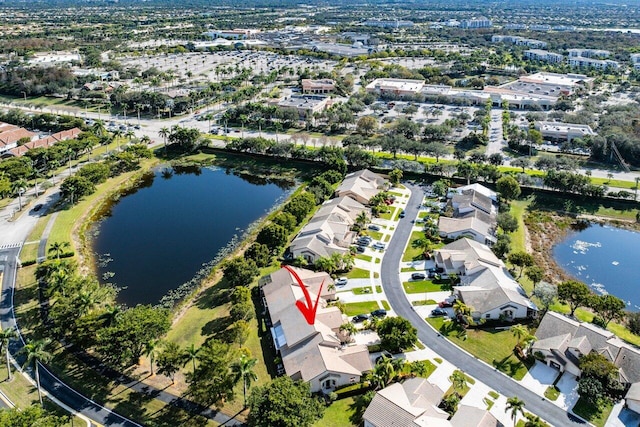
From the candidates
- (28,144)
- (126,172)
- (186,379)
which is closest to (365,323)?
(186,379)

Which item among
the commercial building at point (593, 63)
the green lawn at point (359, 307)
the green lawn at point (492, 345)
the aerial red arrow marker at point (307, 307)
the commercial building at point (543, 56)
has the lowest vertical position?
the green lawn at point (492, 345)

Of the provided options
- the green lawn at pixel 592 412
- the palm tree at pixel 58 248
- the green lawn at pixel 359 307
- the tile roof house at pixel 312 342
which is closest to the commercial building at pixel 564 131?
the green lawn at pixel 359 307

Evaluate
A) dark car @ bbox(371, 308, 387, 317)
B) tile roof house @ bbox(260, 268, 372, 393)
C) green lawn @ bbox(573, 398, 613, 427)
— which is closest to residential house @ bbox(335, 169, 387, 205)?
tile roof house @ bbox(260, 268, 372, 393)

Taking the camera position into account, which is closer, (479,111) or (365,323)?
(365,323)

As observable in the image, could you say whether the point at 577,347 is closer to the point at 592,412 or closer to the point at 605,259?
the point at 592,412

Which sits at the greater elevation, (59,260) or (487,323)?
(59,260)

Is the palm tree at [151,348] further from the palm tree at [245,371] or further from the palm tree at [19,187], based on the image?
the palm tree at [19,187]

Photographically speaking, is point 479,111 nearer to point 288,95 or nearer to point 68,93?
point 288,95
